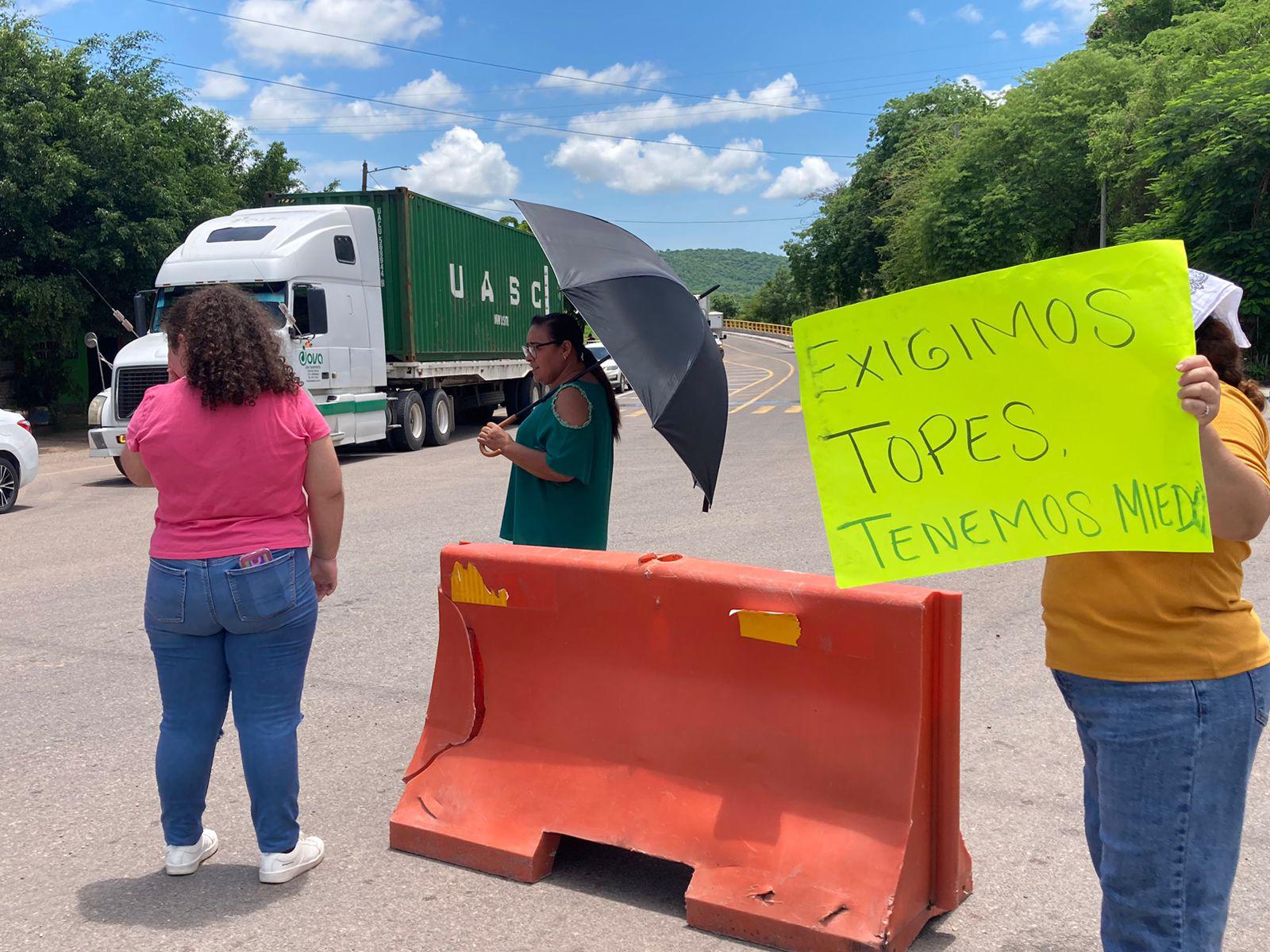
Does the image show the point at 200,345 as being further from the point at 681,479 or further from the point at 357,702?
the point at 681,479

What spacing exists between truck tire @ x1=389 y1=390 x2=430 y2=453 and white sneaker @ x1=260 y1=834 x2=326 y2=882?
1399cm

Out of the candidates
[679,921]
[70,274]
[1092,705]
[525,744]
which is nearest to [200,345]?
[525,744]

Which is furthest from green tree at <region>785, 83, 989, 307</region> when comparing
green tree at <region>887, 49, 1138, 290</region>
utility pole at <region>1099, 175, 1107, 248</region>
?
utility pole at <region>1099, 175, 1107, 248</region>

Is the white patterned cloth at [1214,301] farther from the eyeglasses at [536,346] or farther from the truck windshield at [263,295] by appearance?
the truck windshield at [263,295]

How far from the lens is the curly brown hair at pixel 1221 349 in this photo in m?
2.32

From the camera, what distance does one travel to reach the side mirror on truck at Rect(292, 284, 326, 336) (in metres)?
14.5

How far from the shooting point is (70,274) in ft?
67.1

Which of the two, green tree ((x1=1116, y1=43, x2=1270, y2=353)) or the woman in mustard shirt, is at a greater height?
green tree ((x1=1116, y1=43, x2=1270, y2=353))

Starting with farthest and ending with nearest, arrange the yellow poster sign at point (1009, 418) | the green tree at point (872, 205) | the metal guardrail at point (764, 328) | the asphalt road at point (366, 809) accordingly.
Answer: the metal guardrail at point (764, 328) < the green tree at point (872, 205) < the asphalt road at point (366, 809) < the yellow poster sign at point (1009, 418)

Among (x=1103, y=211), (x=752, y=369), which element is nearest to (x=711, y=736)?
(x=1103, y=211)

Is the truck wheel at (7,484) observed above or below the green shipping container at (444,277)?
below

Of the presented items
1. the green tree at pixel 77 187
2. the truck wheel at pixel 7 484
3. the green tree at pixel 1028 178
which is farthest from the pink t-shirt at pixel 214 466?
the green tree at pixel 1028 178

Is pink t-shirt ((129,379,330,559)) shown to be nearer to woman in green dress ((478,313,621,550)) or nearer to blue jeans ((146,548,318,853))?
blue jeans ((146,548,318,853))

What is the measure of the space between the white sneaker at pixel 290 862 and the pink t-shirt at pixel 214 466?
1.02 m
